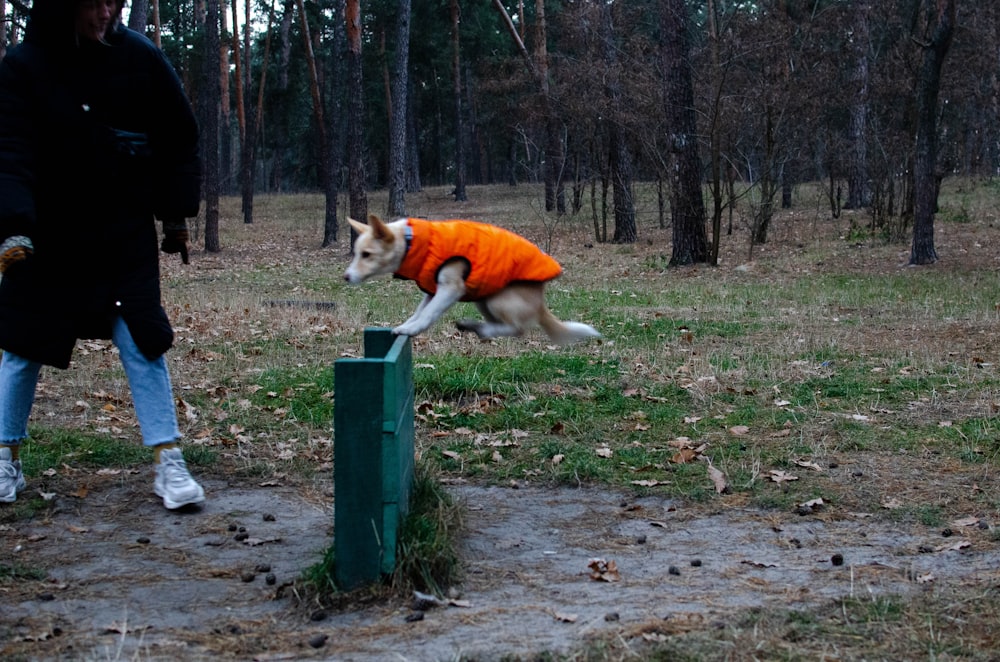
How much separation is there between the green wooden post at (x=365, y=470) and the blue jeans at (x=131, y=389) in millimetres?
1397

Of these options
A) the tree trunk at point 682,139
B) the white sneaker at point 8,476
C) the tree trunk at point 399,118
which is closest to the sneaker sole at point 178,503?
the white sneaker at point 8,476

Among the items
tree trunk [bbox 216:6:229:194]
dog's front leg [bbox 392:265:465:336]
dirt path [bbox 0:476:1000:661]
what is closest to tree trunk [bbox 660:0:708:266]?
dirt path [bbox 0:476:1000:661]

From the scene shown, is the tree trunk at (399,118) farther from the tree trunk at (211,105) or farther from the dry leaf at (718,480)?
the dry leaf at (718,480)

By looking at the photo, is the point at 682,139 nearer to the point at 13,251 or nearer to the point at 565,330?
the point at 565,330

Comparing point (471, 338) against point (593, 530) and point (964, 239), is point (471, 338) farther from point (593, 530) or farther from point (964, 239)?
point (964, 239)

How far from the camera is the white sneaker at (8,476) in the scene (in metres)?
5.11

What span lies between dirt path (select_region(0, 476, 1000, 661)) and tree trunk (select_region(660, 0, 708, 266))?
1218cm

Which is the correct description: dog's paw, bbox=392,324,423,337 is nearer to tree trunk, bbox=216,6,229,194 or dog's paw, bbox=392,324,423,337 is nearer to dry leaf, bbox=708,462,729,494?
dry leaf, bbox=708,462,729,494

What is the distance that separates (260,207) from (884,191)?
26410mm

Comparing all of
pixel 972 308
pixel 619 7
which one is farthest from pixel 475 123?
pixel 972 308

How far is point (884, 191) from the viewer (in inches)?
860

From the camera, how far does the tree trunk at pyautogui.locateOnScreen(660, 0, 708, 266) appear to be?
16.5 m

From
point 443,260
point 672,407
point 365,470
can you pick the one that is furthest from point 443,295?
point 672,407

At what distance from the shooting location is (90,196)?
476 centimetres
